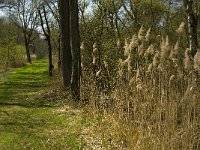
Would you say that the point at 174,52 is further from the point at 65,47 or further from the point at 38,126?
the point at 65,47

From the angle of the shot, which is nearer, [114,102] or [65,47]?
[114,102]

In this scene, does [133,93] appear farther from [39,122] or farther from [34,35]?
[34,35]

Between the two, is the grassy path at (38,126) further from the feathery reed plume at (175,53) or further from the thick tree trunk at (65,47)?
the feathery reed plume at (175,53)

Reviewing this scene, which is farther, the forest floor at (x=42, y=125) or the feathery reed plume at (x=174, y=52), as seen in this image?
the forest floor at (x=42, y=125)

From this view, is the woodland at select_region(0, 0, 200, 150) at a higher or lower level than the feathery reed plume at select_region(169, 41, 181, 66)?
lower

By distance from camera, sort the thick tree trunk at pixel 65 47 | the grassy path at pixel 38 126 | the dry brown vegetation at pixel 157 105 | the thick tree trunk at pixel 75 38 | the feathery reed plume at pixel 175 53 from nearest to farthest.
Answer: the dry brown vegetation at pixel 157 105 < the feathery reed plume at pixel 175 53 < the grassy path at pixel 38 126 < the thick tree trunk at pixel 75 38 < the thick tree trunk at pixel 65 47

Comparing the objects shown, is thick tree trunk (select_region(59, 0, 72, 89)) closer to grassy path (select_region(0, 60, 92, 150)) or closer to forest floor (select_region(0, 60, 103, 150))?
forest floor (select_region(0, 60, 103, 150))

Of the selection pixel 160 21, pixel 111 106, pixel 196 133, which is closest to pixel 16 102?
pixel 111 106

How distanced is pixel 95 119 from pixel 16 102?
649 centimetres

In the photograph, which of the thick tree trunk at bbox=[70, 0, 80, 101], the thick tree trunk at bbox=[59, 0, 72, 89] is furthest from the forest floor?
the thick tree trunk at bbox=[59, 0, 72, 89]

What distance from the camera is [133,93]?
8.59m

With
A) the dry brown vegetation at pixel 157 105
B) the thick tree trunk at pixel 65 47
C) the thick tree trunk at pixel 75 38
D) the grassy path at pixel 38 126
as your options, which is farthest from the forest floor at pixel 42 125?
the thick tree trunk at pixel 65 47

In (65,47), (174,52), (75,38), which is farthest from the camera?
(65,47)

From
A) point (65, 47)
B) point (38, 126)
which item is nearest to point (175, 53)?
point (38, 126)
